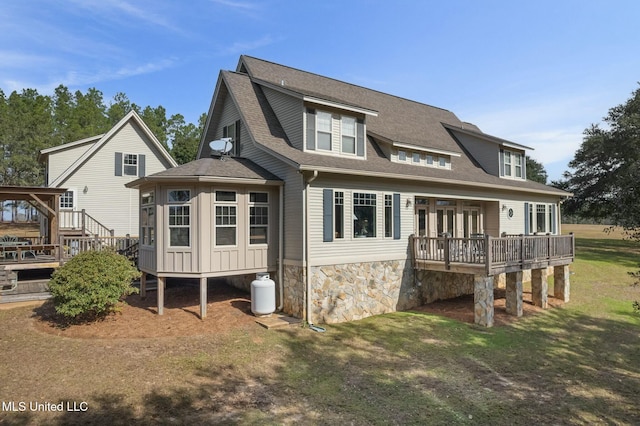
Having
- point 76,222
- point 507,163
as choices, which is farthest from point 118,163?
point 507,163

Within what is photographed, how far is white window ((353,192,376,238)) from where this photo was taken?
1196 cm

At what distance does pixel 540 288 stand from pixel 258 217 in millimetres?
11096

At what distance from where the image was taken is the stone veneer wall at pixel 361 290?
36.3ft

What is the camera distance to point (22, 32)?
38.1 feet

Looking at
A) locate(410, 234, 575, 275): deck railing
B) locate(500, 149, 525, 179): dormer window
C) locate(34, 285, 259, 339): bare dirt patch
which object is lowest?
locate(34, 285, 259, 339): bare dirt patch

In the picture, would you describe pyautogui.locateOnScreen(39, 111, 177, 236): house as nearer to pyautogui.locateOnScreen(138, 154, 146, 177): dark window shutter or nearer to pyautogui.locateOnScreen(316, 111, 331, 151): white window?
pyautogui.locateOnScreen(138, 154, 146, 177): dark window shutter

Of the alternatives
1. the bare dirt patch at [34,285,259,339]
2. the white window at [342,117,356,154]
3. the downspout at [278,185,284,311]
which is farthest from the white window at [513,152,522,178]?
the bare dirt patch at [34,285,259,339]

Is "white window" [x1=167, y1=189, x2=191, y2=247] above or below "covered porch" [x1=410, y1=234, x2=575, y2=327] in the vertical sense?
above

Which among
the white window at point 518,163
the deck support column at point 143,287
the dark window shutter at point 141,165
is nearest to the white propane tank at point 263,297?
the deck support column at point 143,287

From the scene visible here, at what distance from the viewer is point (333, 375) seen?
7734 millimetres

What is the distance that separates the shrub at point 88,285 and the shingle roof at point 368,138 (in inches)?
220

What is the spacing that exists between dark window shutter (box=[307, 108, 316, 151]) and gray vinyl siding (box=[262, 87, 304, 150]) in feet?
0.69

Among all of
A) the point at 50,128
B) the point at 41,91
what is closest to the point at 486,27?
the point at 50,128

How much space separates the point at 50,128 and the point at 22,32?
114 feet
